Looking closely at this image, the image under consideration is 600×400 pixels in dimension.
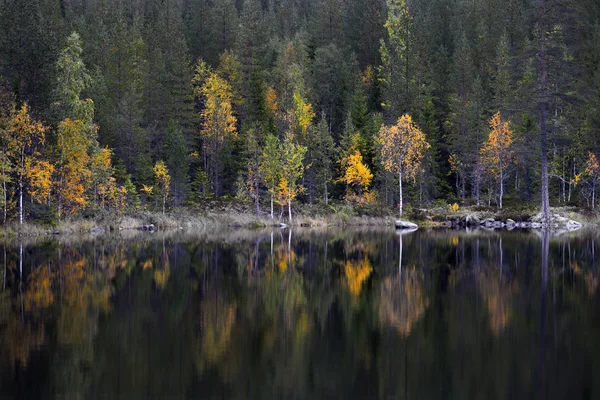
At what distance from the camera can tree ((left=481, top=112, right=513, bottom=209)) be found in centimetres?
6531

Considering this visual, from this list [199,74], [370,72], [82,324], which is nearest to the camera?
[82,324]

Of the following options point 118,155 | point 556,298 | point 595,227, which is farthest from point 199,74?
point 556,298

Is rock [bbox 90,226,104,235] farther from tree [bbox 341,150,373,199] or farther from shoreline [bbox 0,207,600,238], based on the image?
tree [bbox 341,150,373,199]

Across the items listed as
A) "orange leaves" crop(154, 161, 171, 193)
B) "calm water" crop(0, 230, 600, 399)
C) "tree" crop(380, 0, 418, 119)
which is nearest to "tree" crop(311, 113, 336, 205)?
"tree" crop(380, 0, 418, 119)

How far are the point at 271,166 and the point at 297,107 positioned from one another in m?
16.0

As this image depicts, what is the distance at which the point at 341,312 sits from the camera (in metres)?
15.9

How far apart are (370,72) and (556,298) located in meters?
73.5

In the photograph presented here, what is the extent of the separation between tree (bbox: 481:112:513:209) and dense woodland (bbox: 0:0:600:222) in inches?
6.6

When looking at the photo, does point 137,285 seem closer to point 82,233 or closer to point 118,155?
point 82,233

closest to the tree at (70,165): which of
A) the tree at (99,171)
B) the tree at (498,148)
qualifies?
the tree at (99,171)

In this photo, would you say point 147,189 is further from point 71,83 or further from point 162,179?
point 71,83

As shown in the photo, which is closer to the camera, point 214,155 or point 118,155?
point 118,155

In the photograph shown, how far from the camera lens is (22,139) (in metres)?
40.6

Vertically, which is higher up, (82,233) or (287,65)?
(287,65)
